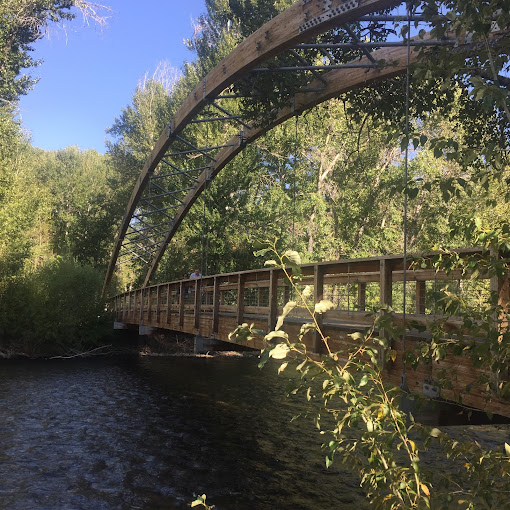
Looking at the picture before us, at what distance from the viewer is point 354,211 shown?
27.9m

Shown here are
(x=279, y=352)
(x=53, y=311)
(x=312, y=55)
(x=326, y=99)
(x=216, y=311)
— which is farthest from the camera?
(x=53, y=311)

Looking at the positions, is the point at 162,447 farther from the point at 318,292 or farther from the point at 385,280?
the point at 385,280

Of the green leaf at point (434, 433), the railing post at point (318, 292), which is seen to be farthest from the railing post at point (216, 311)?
the green leaf at point (434, 433)

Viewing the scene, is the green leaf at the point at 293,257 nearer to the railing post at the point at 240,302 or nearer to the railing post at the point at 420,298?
the railing post at the point at 420,298

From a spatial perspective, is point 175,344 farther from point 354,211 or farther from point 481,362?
point 481,362

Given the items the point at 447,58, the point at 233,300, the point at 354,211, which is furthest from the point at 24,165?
the point at 447,58

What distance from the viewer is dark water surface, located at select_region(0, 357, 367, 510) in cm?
710

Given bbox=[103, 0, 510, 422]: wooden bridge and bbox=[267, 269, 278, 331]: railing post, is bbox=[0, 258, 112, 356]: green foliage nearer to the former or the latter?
bbox=[103, 0, 510, 422]: wooden bridge

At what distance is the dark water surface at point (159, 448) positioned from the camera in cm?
710

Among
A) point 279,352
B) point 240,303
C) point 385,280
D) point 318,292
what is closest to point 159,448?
point 240,303

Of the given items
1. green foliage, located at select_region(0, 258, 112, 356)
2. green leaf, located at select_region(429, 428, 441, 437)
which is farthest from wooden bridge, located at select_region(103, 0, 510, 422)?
green foliage, located at select_region(0, 258, 112, 356)

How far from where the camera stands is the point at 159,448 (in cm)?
963

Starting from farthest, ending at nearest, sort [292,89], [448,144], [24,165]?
[24,165], [292,89], [448,144]

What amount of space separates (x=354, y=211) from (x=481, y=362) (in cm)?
2611
